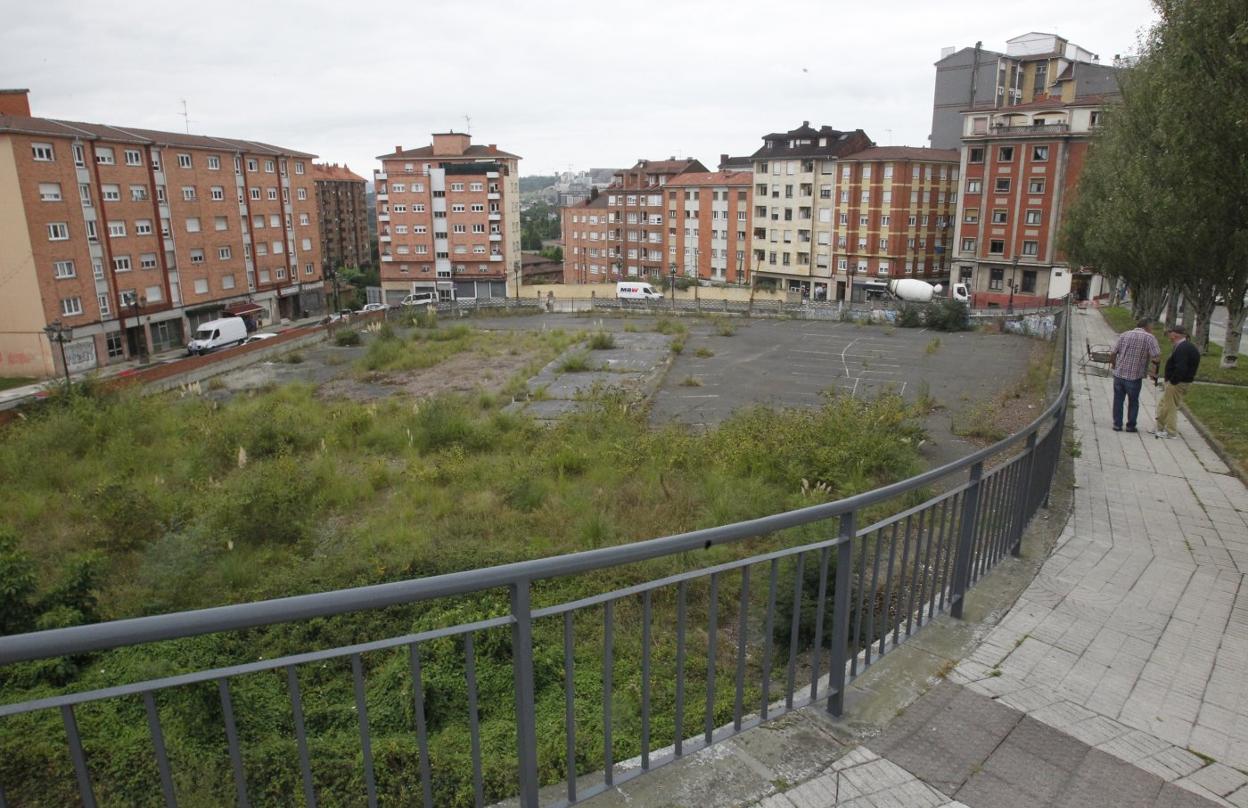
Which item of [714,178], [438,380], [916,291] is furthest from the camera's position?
[714,178]

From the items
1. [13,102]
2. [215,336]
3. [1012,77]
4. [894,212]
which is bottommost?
[215,336]

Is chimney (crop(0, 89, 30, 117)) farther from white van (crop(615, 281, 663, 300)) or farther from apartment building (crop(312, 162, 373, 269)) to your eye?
apartment building (crop(312, 162, 373, 269))

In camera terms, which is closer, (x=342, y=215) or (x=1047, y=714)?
(x=1047, y=714)

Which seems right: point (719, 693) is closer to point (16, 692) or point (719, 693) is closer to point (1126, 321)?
point (16, 692)

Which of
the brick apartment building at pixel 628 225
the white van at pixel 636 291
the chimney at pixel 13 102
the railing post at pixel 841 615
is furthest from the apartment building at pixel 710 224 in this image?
the railing post at pixel 841 615

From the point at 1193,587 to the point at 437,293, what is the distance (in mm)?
64940

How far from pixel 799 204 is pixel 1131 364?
55415 millimetres

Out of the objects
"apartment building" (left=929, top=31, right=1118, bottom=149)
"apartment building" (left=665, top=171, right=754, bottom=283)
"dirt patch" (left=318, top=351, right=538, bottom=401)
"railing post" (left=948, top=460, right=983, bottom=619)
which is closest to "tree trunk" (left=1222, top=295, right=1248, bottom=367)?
A: "railing post" (left=948, top=460, right=983, bottom=619)

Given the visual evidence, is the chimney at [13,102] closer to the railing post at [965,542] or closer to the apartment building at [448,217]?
the apartment building at [448,217]

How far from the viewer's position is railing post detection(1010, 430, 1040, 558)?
213 inches

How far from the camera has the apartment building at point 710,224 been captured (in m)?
68.2

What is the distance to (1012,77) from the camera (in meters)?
56.3

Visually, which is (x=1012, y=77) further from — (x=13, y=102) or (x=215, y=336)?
(x=13, y=102)

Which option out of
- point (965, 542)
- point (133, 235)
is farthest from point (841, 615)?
point (133, 235)
